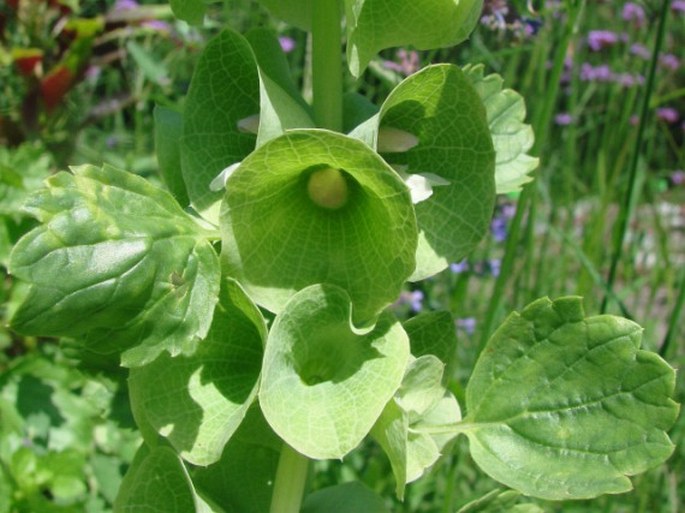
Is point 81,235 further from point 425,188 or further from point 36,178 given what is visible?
point 36,178

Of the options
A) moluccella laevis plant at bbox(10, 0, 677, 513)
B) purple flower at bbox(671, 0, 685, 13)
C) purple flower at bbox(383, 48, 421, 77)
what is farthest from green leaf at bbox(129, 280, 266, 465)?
purple flower at bbox(671, 0, 685, 13)

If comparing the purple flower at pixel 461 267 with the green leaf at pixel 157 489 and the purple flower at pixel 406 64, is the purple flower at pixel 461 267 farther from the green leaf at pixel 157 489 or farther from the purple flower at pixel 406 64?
the green leaf at pixel 157 489

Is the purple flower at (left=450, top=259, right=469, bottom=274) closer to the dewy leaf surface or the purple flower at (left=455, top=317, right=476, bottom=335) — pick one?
the purple flower at (left=455, top=317, right=476, bottom=335)

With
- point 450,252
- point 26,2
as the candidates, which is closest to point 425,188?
point 450,252

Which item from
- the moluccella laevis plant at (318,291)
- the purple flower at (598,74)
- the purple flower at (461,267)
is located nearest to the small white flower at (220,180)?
the moluccella laevis plant at (318,291)

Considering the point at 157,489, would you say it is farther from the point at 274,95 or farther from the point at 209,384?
the point at 274,95

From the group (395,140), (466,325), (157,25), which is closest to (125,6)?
(157,25)
